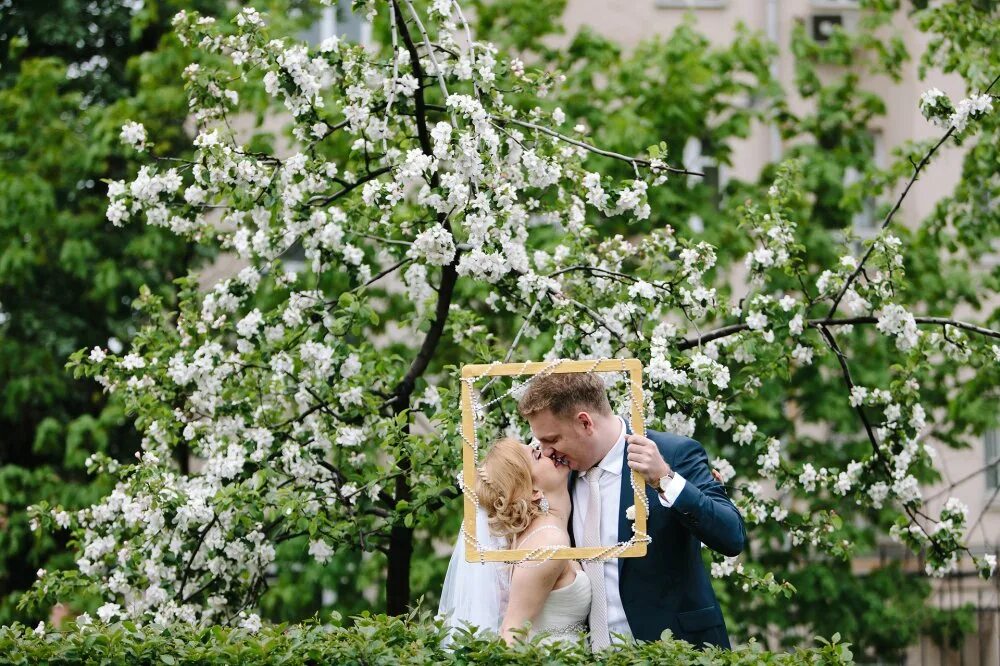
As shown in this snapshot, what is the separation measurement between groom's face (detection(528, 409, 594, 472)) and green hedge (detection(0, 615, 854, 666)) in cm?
76

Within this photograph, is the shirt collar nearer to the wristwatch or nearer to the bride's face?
the bride's face

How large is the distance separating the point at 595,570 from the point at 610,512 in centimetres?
24

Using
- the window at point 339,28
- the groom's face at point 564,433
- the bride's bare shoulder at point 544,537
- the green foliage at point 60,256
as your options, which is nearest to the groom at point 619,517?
the groom's face at point 564,433

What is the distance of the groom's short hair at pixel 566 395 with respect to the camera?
5.18 m

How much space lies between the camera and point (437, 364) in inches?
511

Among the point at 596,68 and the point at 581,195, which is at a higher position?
the point at 596,68

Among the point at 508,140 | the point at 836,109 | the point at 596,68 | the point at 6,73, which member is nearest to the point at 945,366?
the point at 836,109

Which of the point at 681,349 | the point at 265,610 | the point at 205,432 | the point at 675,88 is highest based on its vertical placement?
the point at 675,88

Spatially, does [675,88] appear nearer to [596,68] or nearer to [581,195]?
[596,68]

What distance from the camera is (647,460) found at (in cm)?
495

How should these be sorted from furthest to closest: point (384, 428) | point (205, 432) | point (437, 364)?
point (437, 364)
point (205, 432)
point (384, 428)

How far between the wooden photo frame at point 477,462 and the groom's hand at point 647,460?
105 millimetres

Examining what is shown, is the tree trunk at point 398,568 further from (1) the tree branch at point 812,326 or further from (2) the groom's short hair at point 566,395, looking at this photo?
(2) the groom's short hair at point 566,395

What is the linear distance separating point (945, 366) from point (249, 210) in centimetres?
826
